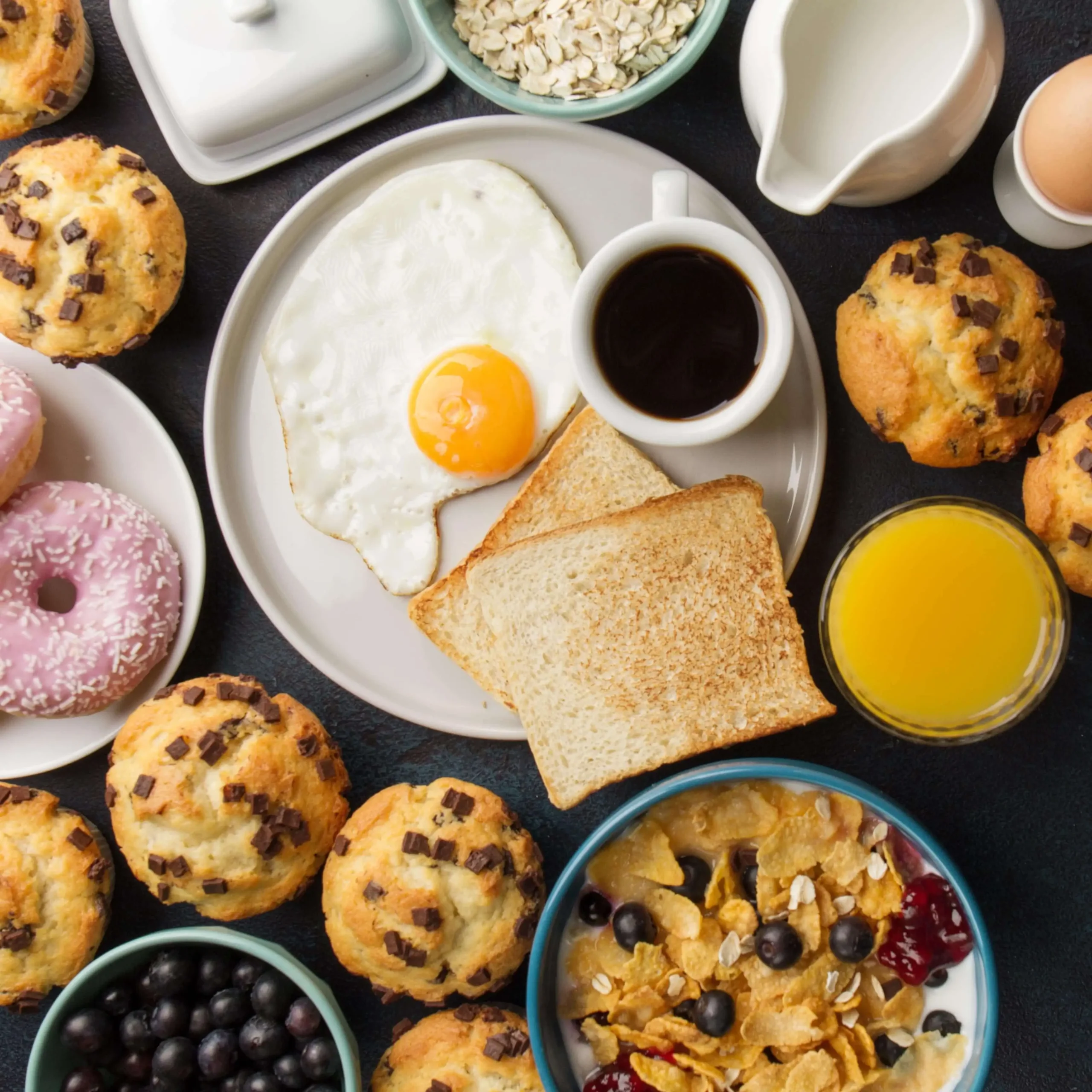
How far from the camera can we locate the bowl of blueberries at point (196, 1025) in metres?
2.18

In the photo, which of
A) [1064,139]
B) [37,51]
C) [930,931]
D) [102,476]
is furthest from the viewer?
[102,476]

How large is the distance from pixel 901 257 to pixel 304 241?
4.08 ft

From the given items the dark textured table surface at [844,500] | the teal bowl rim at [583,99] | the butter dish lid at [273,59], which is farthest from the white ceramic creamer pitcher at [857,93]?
the butter dish lid at [273,59]

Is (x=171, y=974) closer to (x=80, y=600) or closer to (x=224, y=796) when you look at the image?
(x=224, y=796)

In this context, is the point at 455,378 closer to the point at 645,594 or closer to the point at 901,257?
the point at 645,594

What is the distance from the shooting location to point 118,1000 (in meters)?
2.25

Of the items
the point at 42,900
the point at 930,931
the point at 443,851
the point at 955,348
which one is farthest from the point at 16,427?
the point at 930,931

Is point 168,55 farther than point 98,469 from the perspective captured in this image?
No

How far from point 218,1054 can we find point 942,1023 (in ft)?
4.71

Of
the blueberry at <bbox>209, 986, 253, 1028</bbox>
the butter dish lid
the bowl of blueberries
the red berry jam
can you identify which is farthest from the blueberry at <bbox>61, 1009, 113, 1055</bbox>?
the butter dish lid

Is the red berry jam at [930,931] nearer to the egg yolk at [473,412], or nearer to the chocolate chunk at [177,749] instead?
the egg yolk at [473,412]

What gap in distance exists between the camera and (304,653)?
230 centimetres

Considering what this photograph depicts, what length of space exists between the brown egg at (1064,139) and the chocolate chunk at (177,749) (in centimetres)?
195

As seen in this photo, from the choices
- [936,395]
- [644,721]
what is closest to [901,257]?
[936,395]
